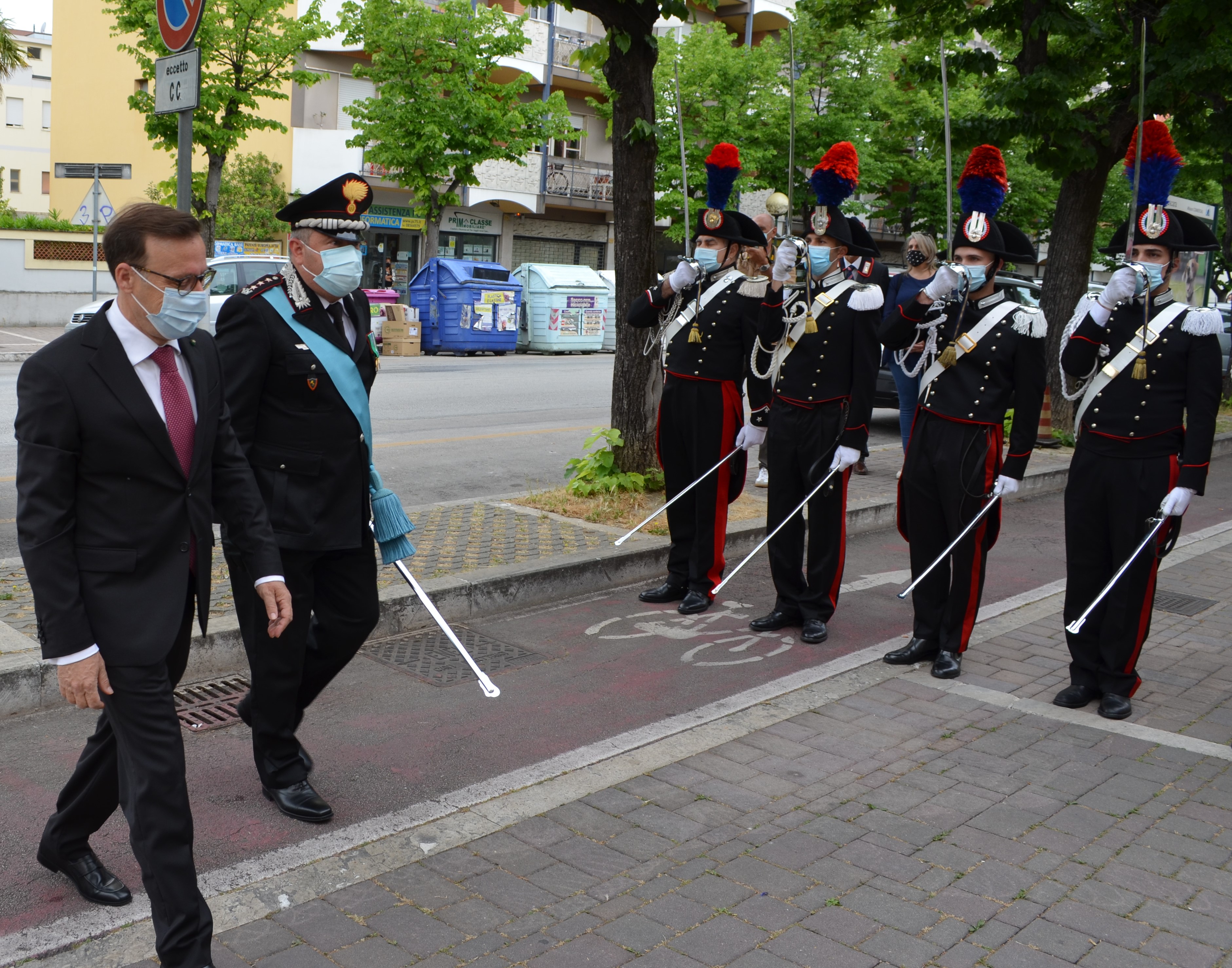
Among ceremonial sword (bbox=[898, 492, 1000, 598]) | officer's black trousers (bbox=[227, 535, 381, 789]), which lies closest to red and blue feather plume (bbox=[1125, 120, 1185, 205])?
ceremonial sword (bbox=[898, 492, 1000, 598])

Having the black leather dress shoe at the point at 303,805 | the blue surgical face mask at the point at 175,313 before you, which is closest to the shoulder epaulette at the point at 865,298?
the black leather dress shoe at the point at 303,805

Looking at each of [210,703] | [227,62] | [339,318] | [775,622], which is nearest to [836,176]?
[775,622]

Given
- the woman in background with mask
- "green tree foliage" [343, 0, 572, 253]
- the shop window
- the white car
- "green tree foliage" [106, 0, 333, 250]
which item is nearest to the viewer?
the woman in background with mask

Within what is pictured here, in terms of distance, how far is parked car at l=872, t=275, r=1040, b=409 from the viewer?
13.5 m

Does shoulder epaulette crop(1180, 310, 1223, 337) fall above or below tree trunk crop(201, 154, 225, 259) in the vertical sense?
below

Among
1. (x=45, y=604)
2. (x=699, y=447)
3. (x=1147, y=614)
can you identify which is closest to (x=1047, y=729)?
(x=1147, y=614)

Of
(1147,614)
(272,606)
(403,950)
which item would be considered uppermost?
(272,606)

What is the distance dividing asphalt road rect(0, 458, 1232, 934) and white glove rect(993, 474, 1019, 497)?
1.13m

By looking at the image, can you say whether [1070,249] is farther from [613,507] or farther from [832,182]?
[832,182]

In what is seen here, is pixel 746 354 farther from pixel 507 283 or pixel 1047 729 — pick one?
pixel 507 283

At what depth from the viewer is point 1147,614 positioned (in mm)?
5688

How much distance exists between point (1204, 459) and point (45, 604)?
15.1 feet

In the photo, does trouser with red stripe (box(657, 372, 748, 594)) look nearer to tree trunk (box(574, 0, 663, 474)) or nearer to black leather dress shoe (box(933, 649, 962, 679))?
black leather dress shoe (box(933, 649, 962, 679))

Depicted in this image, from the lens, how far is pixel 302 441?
165 inches
